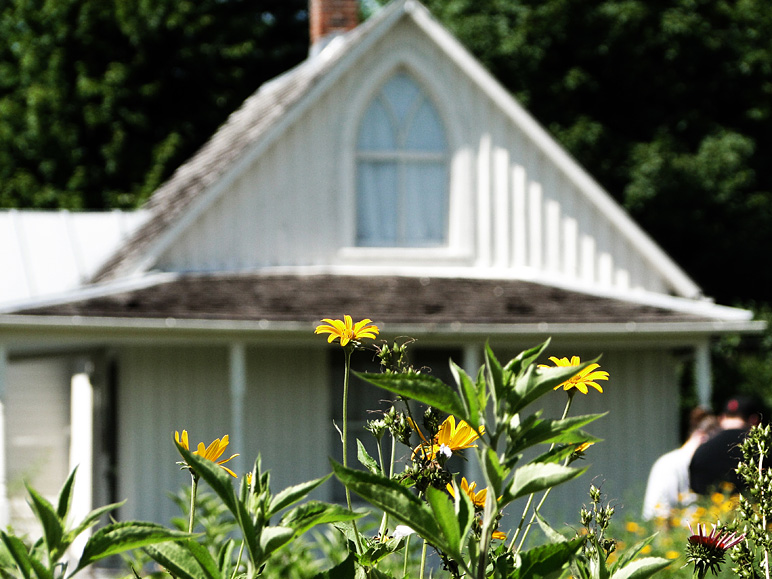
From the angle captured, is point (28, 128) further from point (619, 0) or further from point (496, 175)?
point (496, 175)

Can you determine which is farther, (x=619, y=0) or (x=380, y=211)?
(x=619, y=0)

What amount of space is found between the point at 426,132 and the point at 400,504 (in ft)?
37.1

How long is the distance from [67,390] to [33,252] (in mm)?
2281

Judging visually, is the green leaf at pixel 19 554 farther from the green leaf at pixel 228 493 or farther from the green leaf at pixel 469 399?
the green leaf at pixel 469 399

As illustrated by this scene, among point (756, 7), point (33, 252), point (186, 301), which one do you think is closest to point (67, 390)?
point (33, 252)

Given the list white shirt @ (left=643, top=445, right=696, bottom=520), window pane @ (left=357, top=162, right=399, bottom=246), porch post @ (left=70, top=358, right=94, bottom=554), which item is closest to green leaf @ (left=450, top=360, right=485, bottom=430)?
white shirt @ (left=643, top=445, right=696, bottom=520)

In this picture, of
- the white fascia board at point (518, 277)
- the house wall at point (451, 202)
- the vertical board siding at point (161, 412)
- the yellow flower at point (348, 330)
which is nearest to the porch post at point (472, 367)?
the white fascia board at point (518, 277)

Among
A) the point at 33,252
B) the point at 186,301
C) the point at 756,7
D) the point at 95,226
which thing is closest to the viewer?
the point at 186,301

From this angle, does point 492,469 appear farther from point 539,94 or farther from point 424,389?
point 539,94

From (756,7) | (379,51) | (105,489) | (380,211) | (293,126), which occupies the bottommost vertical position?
(105,489)

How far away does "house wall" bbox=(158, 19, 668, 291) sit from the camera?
12.1 m

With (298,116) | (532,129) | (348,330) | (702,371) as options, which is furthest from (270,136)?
(348,330)

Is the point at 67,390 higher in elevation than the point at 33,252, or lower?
lower

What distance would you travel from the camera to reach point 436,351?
12.8 meters
